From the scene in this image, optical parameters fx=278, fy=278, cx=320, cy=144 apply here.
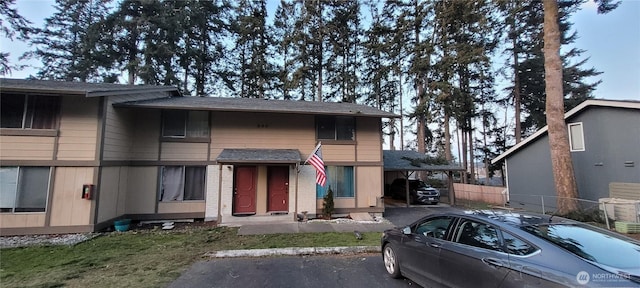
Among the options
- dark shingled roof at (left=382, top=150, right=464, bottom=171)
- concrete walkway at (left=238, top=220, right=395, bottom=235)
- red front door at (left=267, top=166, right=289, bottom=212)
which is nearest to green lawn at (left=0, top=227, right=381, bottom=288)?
concrete walkway at (left=238, top=220, right=395, bottom=235)

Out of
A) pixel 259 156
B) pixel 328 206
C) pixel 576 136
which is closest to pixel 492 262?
pixel 328 206

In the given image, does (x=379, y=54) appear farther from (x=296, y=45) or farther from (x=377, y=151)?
(x=377, y=151)

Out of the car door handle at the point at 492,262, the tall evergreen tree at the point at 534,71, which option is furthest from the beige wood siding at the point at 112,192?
the tall evergreen tree at the point at 534,71

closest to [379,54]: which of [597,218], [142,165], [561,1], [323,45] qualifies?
[323,45]

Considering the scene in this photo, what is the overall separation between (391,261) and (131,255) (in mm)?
6015

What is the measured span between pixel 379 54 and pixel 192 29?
16926 millimetres

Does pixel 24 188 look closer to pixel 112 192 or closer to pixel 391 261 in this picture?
pixel 112 192

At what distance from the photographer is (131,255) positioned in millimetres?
6621

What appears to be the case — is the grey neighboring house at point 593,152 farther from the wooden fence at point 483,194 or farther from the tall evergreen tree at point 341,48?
the tall evergreen tree at point 341,48

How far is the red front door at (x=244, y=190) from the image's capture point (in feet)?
36.7

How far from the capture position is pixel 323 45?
25875 mm

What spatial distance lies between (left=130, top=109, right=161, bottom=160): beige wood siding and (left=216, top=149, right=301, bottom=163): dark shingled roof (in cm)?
270

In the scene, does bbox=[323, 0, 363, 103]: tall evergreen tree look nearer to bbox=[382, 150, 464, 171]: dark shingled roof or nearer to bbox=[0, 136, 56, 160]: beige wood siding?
bbox=[382, 150, 464, 171]: dark shingled roof

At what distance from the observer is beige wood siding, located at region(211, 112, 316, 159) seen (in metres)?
11.6
